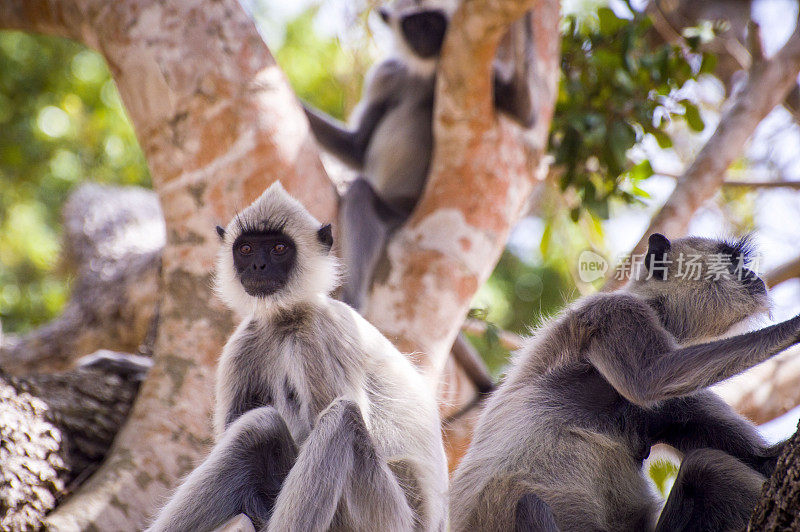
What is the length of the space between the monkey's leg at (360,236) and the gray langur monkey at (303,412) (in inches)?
62.2

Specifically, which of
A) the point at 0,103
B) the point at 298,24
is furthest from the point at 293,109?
the point at 0,103

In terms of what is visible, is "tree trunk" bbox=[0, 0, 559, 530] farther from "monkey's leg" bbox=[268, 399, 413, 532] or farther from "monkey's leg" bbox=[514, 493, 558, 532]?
"monkey's leg" bbox=[514, 493, 558, 532]

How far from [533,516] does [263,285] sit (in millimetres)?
1656

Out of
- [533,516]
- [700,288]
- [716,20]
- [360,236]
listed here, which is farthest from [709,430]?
[716,20]

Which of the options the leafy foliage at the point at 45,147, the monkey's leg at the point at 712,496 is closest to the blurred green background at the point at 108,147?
Answer: the leafy foliage at the point at 45,147

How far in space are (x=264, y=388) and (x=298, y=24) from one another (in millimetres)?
10713

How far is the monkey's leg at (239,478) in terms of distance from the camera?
3311 mm

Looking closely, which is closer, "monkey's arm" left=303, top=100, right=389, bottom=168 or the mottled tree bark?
the mottled tree bark

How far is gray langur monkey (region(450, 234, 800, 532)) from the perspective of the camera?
3.02m

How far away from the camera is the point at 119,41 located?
16.7 feet

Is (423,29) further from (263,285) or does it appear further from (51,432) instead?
(51,432)

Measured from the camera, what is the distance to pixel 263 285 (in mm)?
3916

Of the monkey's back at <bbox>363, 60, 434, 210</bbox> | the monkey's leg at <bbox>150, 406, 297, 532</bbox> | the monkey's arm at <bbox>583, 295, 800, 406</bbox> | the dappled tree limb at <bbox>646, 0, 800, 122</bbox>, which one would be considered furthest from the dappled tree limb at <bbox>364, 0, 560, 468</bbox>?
the dappled tree limb at <bbox>646, 0, 800, 122</bbox>

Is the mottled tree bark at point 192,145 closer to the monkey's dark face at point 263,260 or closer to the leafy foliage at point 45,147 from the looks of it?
the monkey's dark face at point 263,260
